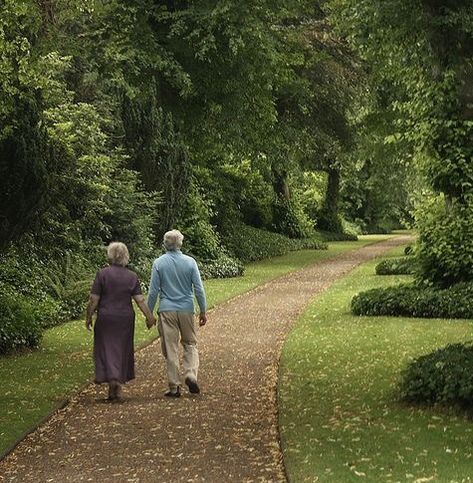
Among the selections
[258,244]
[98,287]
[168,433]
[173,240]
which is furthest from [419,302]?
[258,244]

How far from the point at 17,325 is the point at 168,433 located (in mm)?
6272

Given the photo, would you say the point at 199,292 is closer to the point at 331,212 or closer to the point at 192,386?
the point at 192,386

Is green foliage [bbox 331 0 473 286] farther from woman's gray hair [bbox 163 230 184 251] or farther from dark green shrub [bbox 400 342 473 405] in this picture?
dark green shrub [bbox 400 342 473 405]

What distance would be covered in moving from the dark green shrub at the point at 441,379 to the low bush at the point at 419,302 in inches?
296

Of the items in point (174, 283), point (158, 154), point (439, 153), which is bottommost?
point (174, 283)

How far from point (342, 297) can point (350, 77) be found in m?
16.7

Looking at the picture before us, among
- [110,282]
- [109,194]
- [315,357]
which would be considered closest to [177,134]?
[109,194]

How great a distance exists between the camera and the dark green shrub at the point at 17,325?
13727 mm

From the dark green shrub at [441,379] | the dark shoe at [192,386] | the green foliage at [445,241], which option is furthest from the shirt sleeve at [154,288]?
the green foliage at [445,241]

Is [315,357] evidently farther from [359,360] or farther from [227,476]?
[227,476]

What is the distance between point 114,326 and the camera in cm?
1030

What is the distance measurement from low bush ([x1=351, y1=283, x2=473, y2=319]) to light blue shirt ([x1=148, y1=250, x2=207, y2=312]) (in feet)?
25.8

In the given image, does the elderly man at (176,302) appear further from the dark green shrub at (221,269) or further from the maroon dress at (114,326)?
the dark green shrub at (221,269)

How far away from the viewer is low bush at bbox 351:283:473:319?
16.9 m
